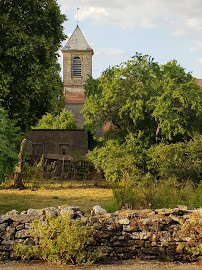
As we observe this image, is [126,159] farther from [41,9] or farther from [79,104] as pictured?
[79,104]

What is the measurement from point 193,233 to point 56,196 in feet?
43.2

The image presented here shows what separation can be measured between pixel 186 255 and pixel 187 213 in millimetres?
890

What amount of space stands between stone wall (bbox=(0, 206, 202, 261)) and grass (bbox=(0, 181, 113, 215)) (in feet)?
24.5

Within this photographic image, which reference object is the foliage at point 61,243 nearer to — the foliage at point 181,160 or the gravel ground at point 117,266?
the gravel ground at point 117,266

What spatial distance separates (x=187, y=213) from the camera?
8430 mm

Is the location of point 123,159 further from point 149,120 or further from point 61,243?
point 61,243

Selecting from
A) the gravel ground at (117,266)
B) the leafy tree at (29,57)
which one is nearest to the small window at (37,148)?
the leafy tree at (29,57)

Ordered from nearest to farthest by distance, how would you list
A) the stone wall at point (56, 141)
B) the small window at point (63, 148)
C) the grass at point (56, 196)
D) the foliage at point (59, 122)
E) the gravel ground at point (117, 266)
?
the gravel ground at point (117, 266), the grass at point (56, 196), the stone wall at point (56, 141), the small window at point (63, 148), the foliage at point (59, 122)

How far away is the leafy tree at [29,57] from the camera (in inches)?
752

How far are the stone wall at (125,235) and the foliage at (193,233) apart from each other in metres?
0.09

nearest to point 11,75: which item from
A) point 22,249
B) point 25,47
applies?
point 25,47

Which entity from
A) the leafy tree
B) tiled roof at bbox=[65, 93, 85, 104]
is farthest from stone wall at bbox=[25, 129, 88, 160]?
tiled roof at bbox=[65, 93, 85, 104]

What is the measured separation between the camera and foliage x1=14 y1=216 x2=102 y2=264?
7.52m

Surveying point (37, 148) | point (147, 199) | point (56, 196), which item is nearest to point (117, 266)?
point (147, 199)
